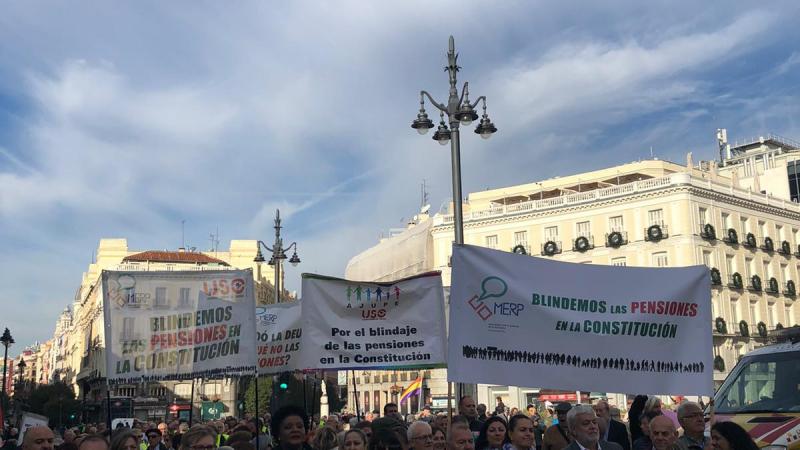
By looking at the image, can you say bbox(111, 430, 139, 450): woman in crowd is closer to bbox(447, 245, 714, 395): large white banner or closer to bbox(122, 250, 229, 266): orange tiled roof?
bbox(447, 245, 714, 395): large white banner

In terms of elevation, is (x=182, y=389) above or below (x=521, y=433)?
below

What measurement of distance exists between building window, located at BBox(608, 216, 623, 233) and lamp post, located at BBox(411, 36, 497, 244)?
39816 millimetres

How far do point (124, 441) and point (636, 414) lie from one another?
16.4ft

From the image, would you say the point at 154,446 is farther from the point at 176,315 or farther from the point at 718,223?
the point at 718,223

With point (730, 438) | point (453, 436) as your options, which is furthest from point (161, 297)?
point (730, 438)

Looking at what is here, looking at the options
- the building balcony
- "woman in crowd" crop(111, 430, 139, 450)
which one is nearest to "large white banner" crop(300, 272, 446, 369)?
"woman in crowd" crop(111, 430, 139, 450)

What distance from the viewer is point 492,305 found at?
7.31 m

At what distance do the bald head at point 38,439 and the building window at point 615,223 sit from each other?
51345 mm

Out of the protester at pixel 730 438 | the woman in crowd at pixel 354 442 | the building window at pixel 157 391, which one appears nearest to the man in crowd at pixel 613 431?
the protester at pixel 730 438

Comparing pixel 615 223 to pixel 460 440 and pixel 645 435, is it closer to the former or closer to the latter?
pixel 645 435

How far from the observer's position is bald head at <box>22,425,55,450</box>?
21.4 ft

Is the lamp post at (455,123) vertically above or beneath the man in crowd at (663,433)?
above

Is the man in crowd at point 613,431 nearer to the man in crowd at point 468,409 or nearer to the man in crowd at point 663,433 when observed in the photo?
the man in crowd at point 468,409

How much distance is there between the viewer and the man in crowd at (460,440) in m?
6.53
